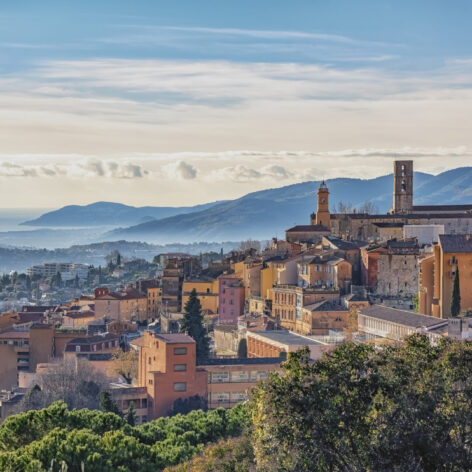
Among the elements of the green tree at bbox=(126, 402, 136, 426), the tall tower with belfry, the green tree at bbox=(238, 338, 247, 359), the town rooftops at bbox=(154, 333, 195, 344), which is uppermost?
the tall tower with belfry

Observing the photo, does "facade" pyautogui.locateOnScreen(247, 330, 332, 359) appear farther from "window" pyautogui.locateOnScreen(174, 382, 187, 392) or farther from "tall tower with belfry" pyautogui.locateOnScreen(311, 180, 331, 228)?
"tall tower with belfry" pyautogui.locateOnScreen(311, 180, 331, 228)

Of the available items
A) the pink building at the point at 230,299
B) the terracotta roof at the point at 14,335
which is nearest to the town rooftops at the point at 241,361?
the terracotta roof at the point at 14,335

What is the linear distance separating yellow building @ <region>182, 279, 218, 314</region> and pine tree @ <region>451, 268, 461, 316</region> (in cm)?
2086

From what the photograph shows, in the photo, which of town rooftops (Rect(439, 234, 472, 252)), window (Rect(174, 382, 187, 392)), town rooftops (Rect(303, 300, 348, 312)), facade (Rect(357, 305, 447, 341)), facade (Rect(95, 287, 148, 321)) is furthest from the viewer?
facade (Rect(95, 287, 148, 321))

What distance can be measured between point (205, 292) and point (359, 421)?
49309 millimetres

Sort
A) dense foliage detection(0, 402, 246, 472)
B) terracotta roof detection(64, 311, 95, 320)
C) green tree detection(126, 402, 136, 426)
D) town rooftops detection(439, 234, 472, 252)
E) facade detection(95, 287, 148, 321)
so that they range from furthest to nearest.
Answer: facade detection(95, 287, 148, 321) → terracotta roof detection(64, 311, 95, 320) → town rooftops detection(439, 234, 472, 252) → green tree detection(126, 402, 136, 426) → dense foliage detection(0, 402, 246, 472)

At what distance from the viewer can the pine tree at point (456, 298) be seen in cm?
4816

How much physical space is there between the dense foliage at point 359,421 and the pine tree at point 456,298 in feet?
94.6

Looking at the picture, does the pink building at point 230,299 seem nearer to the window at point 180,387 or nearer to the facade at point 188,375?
the facade at point 188,375

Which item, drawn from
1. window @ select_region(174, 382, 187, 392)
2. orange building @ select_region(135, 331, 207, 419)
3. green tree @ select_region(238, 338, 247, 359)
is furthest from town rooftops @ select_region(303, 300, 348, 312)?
window @ select_region(174, 382, 187, 392)

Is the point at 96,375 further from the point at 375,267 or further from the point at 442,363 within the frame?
the point at 442,363

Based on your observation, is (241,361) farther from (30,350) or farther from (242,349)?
(30,350)

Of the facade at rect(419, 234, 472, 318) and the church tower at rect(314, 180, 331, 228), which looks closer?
the facade at rect(419, 234, 472, 318)

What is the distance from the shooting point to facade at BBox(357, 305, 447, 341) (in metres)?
43.3
